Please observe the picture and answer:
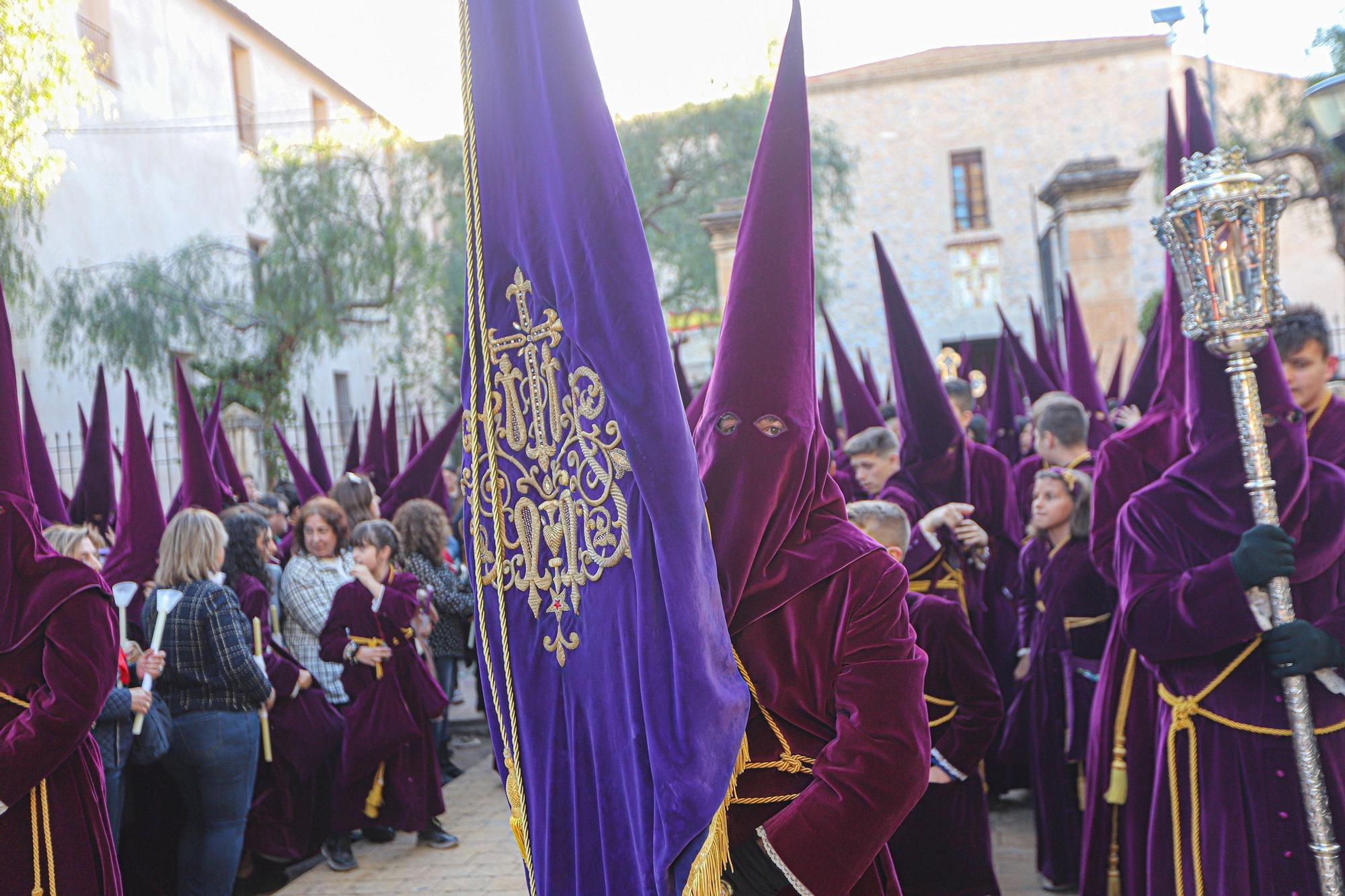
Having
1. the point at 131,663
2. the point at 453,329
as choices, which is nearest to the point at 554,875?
the point at 131,663

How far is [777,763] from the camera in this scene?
2238 millimetres

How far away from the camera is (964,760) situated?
155 inches

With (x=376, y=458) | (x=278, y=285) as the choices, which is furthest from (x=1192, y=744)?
(x=278, y=285)

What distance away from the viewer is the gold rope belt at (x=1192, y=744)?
336 centimetres

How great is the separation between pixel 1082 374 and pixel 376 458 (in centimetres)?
570

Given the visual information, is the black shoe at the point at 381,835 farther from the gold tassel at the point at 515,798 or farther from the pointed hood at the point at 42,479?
the gold tassel at the point at 515,798

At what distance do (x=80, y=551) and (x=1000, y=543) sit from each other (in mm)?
4461

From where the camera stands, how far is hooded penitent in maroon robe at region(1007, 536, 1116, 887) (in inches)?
188

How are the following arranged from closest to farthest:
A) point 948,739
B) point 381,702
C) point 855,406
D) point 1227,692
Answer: point 1227,692 < point 948,739 < point 381,702 < point 855,406

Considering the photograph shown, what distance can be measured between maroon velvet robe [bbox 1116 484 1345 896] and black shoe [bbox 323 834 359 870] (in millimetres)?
4114

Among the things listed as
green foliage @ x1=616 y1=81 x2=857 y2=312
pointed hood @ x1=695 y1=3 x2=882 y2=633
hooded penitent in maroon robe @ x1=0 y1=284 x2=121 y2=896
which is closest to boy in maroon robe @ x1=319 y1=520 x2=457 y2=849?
hooded penitent in maroon robe @ x1=0 y1=284 x2=121 y2=896

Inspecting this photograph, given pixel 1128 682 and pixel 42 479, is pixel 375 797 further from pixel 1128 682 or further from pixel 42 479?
pixel 1128 682

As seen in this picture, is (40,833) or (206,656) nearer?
(40,833)

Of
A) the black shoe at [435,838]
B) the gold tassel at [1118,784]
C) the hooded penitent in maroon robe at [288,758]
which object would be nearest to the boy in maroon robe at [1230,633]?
the gold tassel at [1118,784]
